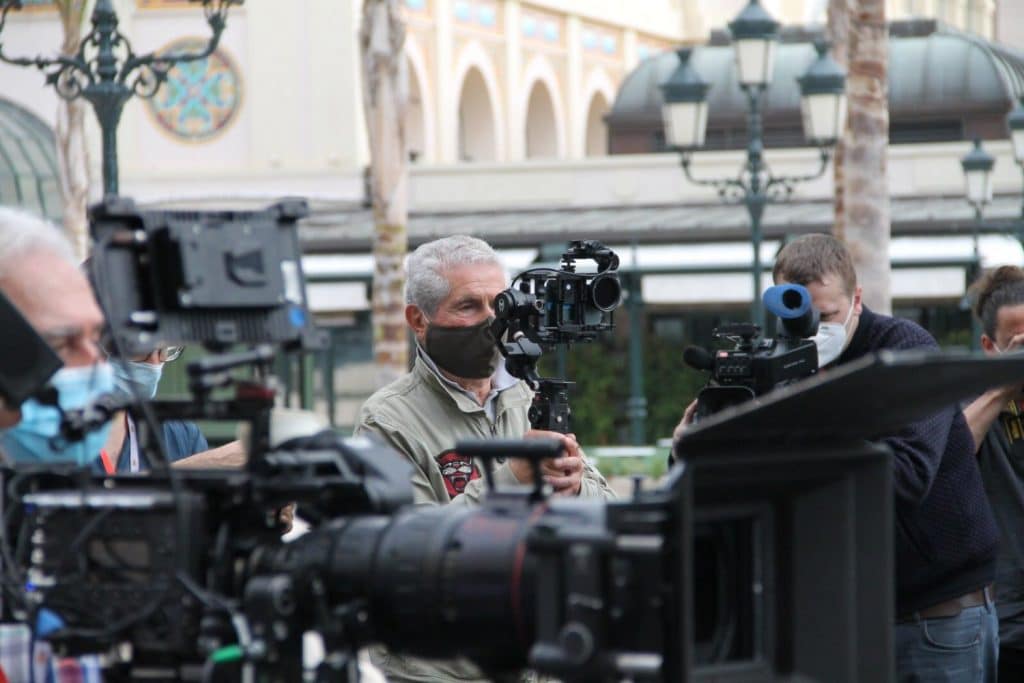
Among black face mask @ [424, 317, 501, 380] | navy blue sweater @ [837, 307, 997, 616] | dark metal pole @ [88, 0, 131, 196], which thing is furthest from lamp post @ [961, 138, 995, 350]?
black face mask @ [424, 317, 501, 380]

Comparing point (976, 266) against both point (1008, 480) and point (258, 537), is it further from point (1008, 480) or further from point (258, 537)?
point (258, 537)

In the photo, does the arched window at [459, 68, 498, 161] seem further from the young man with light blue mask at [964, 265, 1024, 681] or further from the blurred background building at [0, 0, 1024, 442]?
the young man with light blue mask at [964, 265, 1024, 681]

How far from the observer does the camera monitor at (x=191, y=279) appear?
10.4ft

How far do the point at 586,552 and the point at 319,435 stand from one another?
76 cm

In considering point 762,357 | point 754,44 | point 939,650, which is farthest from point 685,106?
point 762,357

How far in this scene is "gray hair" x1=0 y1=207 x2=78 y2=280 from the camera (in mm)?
3359

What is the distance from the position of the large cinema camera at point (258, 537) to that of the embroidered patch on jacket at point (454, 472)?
1498 mm

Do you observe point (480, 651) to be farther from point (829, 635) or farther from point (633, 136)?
point (633, 136)

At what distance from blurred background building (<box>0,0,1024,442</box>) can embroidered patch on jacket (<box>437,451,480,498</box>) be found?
15541 mm

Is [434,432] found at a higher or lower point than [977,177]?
higher

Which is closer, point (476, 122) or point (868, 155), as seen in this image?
point (868, 155)

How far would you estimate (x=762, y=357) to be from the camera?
4535mm

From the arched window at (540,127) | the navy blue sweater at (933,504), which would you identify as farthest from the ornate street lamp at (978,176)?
the arched window at (540,127)

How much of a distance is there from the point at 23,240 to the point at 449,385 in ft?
5.80
